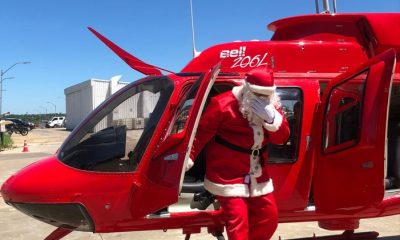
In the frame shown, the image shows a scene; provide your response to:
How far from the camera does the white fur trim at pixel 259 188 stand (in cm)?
369

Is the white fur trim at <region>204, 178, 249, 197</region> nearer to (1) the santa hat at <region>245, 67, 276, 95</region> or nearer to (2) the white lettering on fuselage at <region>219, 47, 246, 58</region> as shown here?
(1) the santa hat at <region>245, 67, 276, 95</region>

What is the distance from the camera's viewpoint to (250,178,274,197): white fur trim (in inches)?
145

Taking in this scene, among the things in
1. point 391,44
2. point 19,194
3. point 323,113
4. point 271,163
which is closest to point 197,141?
point 271,163

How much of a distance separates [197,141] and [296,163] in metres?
1.13

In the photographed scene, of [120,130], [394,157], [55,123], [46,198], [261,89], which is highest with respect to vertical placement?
[261,89]

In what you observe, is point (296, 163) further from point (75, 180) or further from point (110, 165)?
point (75, 180)

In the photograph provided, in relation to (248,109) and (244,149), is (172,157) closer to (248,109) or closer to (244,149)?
(244,149)

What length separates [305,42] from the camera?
4.85 metres

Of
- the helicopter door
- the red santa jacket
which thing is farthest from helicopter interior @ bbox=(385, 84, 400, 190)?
the red santa jacket

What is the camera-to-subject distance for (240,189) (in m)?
3.64

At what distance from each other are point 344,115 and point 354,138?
0.91ft

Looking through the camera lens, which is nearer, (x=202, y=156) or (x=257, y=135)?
(x=257, y=135)

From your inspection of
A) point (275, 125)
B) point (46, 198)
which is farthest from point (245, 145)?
point (46, 198)

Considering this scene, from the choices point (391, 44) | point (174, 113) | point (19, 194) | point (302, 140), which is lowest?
point (19, 194)
